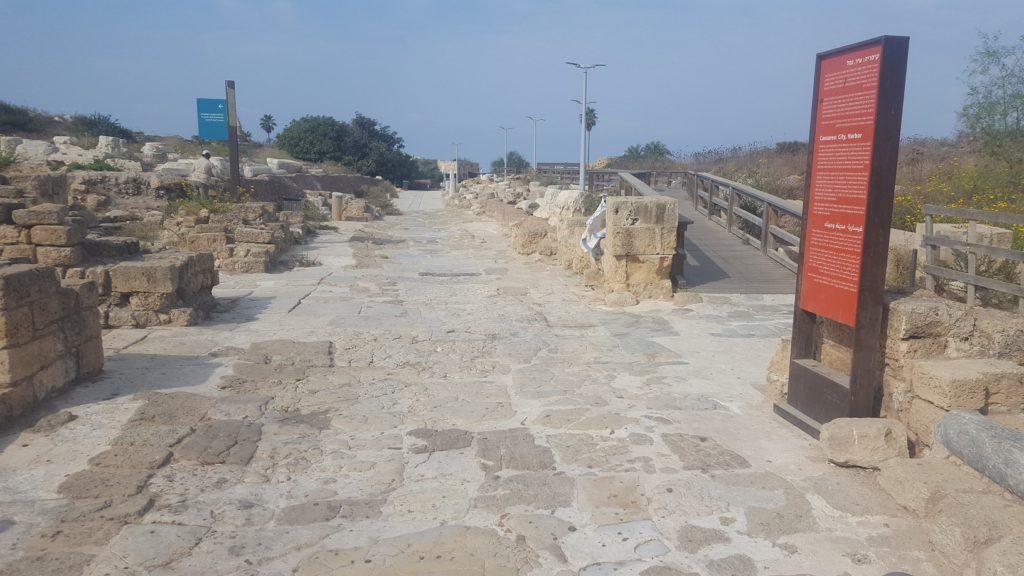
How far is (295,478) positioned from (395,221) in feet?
68.5

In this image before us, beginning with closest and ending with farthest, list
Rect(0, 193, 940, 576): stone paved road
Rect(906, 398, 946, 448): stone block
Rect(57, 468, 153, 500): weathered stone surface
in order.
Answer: Rect(0, 193, 940, 576): stone paved road → Rect(57, 468, 153, 500): weathered stone surface → Rect(906, 398, 946, 448): stone block

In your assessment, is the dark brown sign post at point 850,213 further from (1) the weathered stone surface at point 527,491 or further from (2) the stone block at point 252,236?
(2) the stone block at point 252,236

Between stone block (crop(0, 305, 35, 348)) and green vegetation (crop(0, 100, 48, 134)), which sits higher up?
green vegetation (crop(0, 100, 48, 134))

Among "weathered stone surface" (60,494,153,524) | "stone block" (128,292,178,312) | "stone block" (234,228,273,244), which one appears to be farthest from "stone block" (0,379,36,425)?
"stone block" (234,228,273,244)

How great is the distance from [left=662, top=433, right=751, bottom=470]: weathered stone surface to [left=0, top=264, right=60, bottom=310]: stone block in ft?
13.9

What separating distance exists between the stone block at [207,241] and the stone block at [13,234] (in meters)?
4.29

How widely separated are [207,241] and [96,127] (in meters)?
29.8

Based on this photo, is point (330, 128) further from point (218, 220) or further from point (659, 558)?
point (659, 558)

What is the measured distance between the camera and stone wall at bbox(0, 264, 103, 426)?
14.6 ft

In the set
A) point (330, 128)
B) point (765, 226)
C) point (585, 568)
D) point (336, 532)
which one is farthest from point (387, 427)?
point (330, 128)

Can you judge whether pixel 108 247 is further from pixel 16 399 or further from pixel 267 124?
pixel 267 124

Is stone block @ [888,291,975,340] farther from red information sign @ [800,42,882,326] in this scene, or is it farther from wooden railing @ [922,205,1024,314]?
wooden railing @ [922,205,1024,314]

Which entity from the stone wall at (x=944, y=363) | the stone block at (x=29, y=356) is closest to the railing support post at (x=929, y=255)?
the stone wall at (x=944, y=363)

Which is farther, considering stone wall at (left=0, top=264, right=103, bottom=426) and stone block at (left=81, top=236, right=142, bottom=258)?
stone block at (left=81, top=236, right=142, bottom=258)
